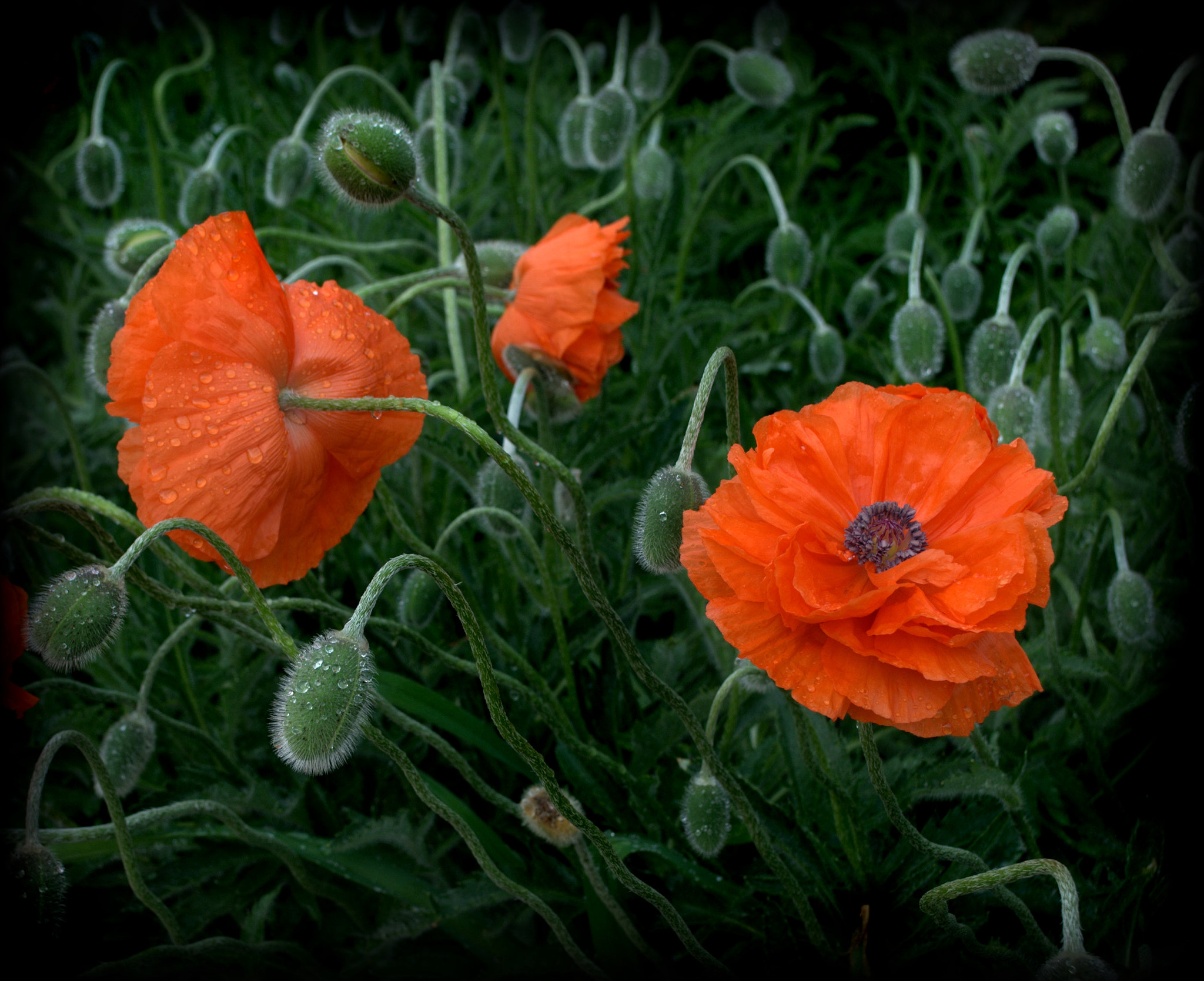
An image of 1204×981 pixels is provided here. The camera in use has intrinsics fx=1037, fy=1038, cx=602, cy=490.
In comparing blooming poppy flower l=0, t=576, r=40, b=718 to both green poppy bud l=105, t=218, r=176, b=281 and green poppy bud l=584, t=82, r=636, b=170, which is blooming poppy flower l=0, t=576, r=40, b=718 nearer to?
green poppy bud l=105, t=218, r=176, b=281

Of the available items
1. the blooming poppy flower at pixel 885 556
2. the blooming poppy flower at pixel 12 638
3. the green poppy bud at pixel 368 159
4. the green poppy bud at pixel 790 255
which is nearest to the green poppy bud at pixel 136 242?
the green poppy bud at pixel 368 159

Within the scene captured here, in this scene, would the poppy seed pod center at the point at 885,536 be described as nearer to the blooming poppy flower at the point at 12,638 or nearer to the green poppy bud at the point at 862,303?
the blooming poppy flower at the point at 12,638

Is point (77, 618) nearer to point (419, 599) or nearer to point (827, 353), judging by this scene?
point (419, 599)

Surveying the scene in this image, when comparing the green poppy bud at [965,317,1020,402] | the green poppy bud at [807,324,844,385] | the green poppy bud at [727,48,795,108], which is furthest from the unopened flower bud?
the green poppy bud at [727,48,795,108]

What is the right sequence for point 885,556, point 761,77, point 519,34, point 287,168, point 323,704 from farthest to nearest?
point 519,34, point 761,77, point 287,168, point 885,556, point 323,704

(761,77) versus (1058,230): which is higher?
(761,77)

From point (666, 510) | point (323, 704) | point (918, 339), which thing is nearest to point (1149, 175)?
point (918, 339)
